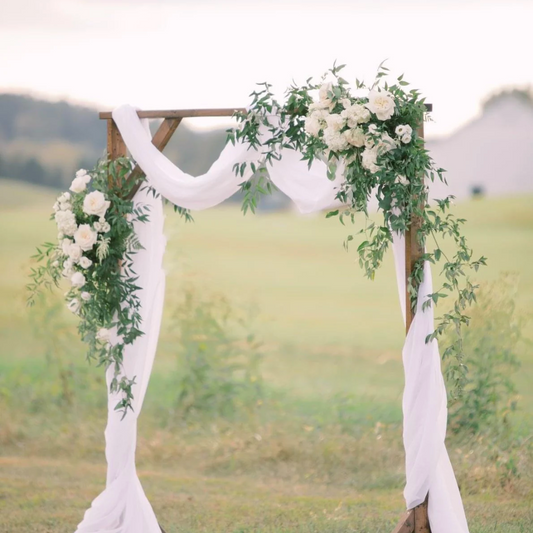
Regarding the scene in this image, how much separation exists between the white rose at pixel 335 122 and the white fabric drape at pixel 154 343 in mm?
256

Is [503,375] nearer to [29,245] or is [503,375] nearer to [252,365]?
[252,365]

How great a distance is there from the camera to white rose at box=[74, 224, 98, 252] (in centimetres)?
387

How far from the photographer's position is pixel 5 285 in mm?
9047

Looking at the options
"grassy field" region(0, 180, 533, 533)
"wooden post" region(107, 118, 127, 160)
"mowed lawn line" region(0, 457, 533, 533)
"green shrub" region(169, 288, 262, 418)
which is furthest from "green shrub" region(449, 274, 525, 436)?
"wooden post" region(107, 118, 127, 160)

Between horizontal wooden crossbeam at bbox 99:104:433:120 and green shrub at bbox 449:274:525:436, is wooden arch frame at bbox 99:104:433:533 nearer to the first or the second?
horizontal wooden crossbeam at bbox 99:104:433:120

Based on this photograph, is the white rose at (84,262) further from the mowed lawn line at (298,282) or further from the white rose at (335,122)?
the mowed lawn line at (298,282)

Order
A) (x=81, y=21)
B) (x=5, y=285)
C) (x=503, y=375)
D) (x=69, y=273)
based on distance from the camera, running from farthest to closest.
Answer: (x=5, y=285), (x=81, y=21), (x=503, y=375), (x=69, y=273)

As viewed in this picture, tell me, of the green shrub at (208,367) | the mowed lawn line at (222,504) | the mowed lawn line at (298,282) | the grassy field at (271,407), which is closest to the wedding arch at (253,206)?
the mowed lawn line at (222,504)

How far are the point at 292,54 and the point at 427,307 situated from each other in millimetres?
4861

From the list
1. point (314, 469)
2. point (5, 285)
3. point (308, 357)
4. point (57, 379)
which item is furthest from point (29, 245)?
point (314, 469)

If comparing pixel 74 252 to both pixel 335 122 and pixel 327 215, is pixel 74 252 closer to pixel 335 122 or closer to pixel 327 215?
pixel 327 215

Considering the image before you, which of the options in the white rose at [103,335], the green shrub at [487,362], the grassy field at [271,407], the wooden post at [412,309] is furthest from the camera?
the green shrub at [487,362]

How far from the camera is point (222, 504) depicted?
17.5ft

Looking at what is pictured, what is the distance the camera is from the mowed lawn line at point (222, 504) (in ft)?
15.9
